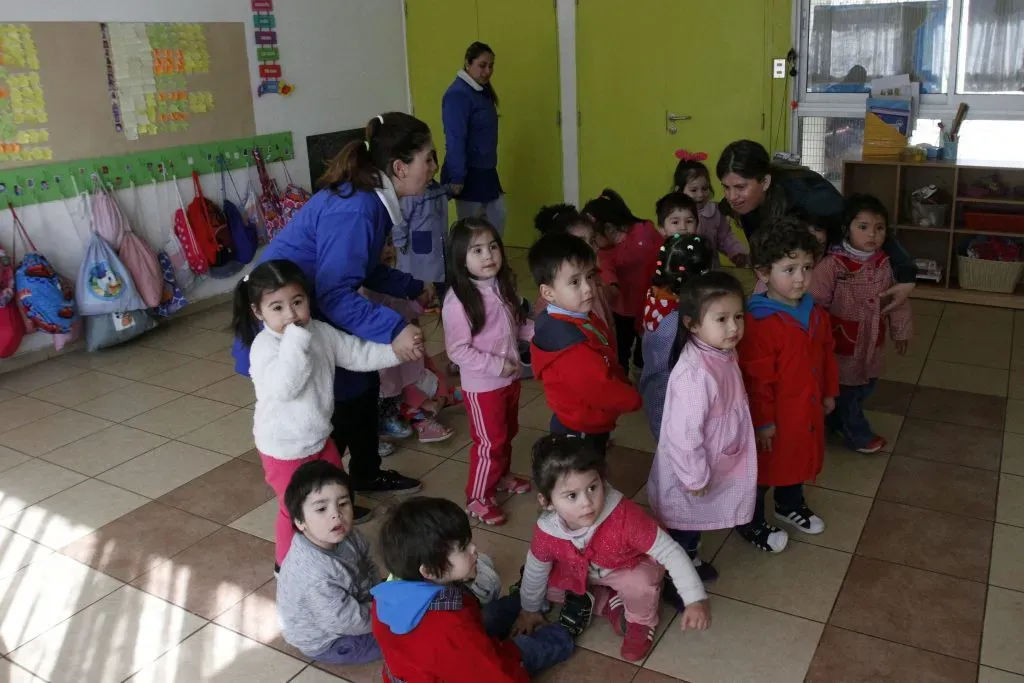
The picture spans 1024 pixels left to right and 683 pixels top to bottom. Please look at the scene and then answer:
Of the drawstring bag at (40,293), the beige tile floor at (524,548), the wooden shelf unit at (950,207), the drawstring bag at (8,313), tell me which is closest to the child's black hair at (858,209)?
the beige tile floor at (524,548)

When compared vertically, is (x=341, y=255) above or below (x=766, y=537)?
above

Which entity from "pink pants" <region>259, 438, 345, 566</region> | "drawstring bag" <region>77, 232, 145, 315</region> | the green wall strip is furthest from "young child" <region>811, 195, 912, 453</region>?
the green wall strip

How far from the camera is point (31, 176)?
454cm

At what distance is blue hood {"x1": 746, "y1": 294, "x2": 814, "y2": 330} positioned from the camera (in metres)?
2.51

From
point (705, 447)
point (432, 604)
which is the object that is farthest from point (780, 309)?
point (432, 604)

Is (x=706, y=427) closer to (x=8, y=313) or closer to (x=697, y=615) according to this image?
(x=697, y=615)

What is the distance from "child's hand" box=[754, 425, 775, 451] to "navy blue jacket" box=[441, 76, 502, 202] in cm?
299

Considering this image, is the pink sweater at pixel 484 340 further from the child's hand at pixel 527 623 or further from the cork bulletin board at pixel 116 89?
the cork bulletin board at pixel 116 89

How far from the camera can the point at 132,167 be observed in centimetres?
498

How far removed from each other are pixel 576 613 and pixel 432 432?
4.48ft

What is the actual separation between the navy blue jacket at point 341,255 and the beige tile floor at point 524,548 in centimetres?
75

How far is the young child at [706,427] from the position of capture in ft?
7.36

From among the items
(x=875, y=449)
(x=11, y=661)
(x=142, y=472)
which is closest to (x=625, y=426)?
(x=875, y=449)

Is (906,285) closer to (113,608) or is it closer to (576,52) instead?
(113,608)
